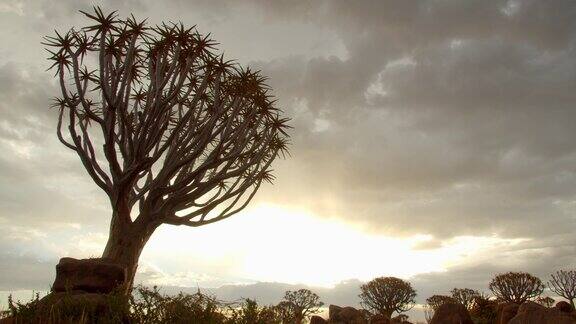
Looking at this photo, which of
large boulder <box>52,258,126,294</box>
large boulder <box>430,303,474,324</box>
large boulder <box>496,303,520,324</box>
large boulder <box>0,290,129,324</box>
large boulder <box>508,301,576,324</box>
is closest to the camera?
large boulder <box>0,290,129,324</box>

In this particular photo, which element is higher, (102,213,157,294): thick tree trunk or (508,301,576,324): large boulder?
(102,213,157,294): thick tree trunk

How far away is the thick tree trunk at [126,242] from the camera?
A: 38.5ft

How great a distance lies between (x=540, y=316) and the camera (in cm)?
1031

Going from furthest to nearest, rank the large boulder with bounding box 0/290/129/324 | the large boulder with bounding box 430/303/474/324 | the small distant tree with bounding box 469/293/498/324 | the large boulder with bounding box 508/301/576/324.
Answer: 1. the small distant tree with bounding box 469/293/498/324
2. the large boulder with bounding box 430/303/474/324
3. the large boulder with bounding box 508/301/576/324
4. the large boulder with bounding box 0/290/129/324

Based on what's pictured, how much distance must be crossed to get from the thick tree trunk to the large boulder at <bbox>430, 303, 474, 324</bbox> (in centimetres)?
802

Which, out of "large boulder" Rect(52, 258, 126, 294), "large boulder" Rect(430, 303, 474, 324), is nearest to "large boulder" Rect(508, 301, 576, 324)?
"large boulder" Rect(430, 303, 474, 324)

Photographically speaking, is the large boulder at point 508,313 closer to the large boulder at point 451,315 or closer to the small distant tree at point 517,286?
the large boulder at point 451,315

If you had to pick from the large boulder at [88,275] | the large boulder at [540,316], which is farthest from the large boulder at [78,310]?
the large boulder at [540,316]

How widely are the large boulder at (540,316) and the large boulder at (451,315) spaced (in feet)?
7.56

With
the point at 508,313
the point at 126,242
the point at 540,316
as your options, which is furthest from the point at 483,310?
the point at 126,242

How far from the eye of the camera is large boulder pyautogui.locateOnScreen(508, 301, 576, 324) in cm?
1006

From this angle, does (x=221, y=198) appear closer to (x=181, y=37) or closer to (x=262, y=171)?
(x=262, y=171)

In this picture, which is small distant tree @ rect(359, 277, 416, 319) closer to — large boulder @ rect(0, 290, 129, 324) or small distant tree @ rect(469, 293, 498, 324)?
small distant tree @ rect(469, 293, 498, 324)

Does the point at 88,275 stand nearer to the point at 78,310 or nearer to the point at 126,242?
the point at 78,310
